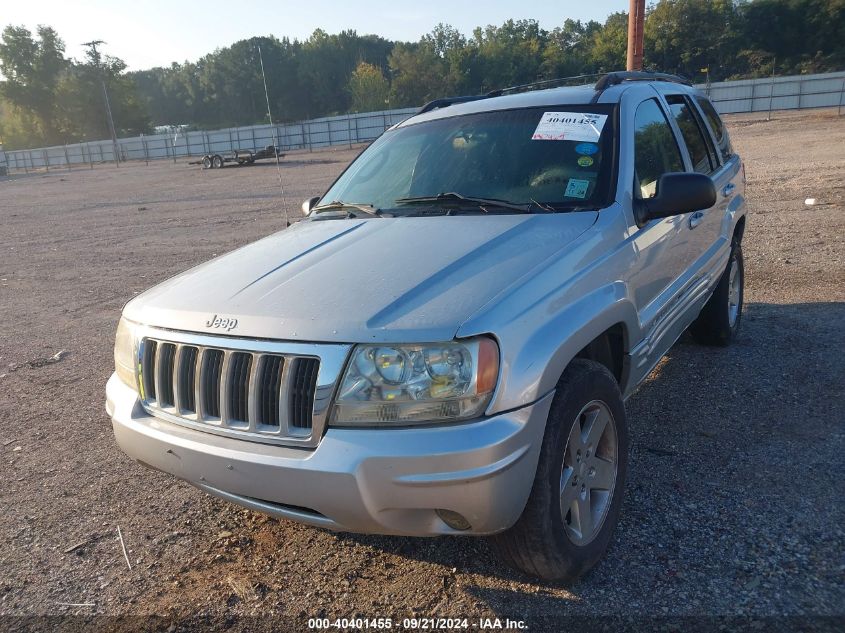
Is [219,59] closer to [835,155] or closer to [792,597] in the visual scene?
[835,155]

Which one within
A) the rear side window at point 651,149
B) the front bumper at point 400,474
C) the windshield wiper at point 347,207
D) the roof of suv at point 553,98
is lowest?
the front bumper at point 400,474

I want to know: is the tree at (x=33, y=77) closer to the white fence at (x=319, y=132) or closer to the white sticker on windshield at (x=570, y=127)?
the white fence at (x=319, y=132)

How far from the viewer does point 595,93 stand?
367 cm

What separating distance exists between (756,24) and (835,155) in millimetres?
64247

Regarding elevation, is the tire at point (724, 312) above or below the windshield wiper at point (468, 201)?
below

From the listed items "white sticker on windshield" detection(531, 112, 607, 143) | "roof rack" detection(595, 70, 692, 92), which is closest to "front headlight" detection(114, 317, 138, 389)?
A: "white sticker on windshield" detection(531, 112, 607, 143)

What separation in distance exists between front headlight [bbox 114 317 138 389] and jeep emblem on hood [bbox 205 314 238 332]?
0.53 metres

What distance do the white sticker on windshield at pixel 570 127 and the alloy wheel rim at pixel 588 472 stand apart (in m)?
1.45

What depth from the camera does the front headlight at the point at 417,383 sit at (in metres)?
2.16

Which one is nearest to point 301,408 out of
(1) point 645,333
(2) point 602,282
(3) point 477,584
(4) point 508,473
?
(4) point 508,473

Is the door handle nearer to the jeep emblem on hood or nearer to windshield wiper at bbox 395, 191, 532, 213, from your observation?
windshield wiper at bbox 395, 191, 532, 213

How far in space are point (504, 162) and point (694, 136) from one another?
178cm

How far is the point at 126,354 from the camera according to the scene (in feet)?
9.43

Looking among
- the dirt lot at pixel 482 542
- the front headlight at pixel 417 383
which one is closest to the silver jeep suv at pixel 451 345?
the front headlight at pixel 417 383
